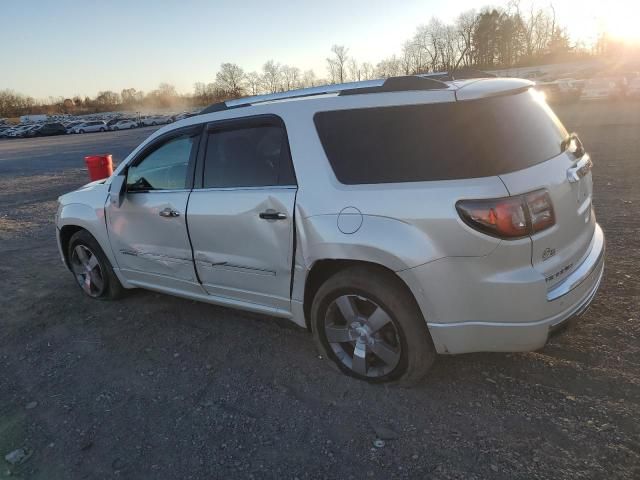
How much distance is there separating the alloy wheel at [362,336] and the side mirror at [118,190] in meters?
2.18

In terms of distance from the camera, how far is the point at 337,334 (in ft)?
10.2

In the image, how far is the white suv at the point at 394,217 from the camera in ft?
8.26

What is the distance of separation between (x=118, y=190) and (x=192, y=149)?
84 cm

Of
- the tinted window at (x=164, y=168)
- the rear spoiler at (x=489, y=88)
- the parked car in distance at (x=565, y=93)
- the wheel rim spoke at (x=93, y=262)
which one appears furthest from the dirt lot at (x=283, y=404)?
the parked car in distance at (x=565, y=93)

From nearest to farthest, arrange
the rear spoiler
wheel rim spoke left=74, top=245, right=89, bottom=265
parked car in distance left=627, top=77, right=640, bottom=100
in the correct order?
the rear spoiler
wheel rim spoke left=74, top=245, right=89, bottom=265
parked car in distance left=627, top=77, right=640, bottom=100

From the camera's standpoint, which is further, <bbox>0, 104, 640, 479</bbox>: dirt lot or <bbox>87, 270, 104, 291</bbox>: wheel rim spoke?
<bbox>87, 270, 104, 291</bbox>: wheel rim spoke

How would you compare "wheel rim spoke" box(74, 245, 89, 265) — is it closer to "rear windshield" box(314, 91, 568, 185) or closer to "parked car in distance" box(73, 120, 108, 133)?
"rear windshield" box(314, 91, 568, 185)

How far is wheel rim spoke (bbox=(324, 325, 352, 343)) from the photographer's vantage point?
3086 mm

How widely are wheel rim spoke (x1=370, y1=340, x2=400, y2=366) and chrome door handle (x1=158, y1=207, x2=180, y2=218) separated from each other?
1822 mm

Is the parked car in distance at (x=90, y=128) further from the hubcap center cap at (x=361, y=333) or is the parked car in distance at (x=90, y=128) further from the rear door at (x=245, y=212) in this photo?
the hubcap center cap at (x=361, y=333)

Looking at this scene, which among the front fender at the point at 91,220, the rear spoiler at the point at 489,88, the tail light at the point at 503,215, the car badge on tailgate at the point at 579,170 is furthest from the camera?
the front fender at the point at 91,220

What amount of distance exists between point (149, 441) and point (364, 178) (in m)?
1.96

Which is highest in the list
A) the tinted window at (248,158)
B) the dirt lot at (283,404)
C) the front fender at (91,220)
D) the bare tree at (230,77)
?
the bare tree at (230,77)

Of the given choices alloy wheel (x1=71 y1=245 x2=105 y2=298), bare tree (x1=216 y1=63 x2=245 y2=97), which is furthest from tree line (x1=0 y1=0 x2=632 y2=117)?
alloy wheel (x1=71 y1=245 x2=105 y2=298)
